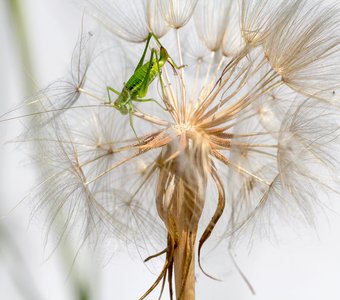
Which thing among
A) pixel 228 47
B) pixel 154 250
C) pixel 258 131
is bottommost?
pixel 154 250

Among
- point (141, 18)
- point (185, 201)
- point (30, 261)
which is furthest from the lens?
point (30, 261)

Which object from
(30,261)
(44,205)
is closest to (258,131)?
(44,205)

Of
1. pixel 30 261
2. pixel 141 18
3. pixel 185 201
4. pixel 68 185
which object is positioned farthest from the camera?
pixel 30 261

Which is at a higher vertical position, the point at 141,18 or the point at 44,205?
the point at 141,18

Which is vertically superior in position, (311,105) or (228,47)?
(228,47)

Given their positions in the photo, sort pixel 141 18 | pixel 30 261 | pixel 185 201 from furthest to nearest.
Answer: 1. pixel 30 261
2. pixel 141 18
3. pixel 185 201

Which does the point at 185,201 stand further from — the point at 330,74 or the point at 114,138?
the point at 330,74

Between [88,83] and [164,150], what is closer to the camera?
[164,150]

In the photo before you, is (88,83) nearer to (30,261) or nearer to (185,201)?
(185,201)

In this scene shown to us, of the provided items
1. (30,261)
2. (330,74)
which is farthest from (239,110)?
(30,261)
